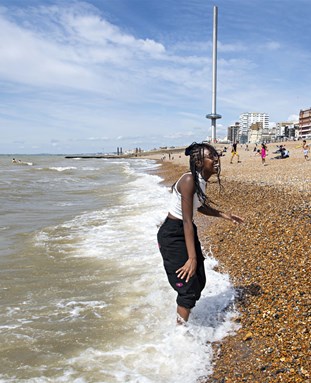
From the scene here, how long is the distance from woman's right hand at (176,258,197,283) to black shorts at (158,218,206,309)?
6 cm

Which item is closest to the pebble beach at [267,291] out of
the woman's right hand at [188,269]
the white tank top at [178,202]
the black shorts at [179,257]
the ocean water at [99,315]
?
the ocean water at [99,315]

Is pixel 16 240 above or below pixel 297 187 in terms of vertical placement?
below

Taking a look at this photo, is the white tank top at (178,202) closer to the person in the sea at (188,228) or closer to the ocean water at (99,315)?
the person in the sea at (188,228)

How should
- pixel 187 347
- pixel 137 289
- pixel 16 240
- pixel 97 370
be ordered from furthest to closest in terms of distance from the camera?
pixel 16 240 < pixel 137 289 < pixel 187 347 < pixel 97 370

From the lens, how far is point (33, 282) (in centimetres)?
520

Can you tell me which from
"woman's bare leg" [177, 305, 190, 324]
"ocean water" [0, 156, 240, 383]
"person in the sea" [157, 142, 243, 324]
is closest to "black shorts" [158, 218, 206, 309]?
"person in the sea" [157, 142, 243, 324]

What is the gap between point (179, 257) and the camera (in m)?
3.12

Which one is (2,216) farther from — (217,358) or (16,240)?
(217,358)

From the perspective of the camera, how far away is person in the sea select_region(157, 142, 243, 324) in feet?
9.55

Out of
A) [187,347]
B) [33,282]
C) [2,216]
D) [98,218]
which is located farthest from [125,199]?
[187,347]

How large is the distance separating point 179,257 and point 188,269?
0.15 m

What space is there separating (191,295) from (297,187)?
8.71 metres

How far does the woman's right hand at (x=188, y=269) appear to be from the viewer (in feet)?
9.95

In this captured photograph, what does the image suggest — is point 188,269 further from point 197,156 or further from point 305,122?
point 305,122
